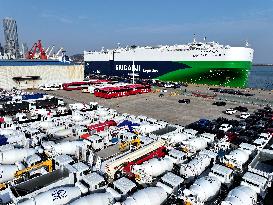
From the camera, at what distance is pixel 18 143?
3036 cm

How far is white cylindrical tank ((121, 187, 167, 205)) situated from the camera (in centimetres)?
1811

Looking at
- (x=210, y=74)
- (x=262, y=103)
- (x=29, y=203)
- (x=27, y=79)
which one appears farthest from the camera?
(x=210, y=74)

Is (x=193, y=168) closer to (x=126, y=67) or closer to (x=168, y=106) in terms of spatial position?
(x=168, y=106)

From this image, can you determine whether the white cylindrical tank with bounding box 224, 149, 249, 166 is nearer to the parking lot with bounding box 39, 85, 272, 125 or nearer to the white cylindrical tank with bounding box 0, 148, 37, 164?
the parking lot with bounding box 39, 85, 272, 125

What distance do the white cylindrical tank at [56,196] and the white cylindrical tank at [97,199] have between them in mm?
1248

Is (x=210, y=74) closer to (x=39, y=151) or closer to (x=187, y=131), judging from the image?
(x=187, y=131)

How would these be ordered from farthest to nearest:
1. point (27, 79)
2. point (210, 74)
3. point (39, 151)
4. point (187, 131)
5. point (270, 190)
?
point (210, 74), point (27, 79), point (187, 131), point (39, 151), point (270, 190)

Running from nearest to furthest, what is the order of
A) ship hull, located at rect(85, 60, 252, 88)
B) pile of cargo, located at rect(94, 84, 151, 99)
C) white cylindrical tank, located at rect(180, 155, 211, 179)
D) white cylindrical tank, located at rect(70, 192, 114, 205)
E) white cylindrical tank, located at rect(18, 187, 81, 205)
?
white cylindrical tank, located at rect(18, 187, 81, 205), white cylindrical tank, located at rect(70, 192, 114, 205), white cylindrical tank, located at rect(180, 155, 211, 179), pile of cargo, located at rect(94, 84, 151, 99), ship hull, located at rect(85, 60, 252, 88)

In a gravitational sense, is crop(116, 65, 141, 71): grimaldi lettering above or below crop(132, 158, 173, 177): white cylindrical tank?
above

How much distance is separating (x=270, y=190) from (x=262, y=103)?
45.6 m

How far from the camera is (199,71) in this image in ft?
308

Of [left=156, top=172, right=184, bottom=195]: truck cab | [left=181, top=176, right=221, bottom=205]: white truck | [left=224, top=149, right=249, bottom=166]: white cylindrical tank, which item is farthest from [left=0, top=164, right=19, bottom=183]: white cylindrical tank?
[left=224, top=149, right=249, bottom=166]: white cylindrical tank

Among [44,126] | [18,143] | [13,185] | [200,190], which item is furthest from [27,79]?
[200,190]

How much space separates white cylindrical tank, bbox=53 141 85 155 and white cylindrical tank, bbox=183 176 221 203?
14.1 metres
